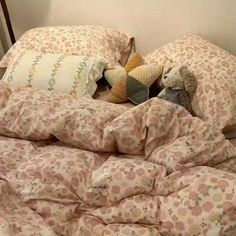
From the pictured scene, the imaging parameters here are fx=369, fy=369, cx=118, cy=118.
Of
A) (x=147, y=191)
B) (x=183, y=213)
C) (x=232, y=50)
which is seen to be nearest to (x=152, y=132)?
(x=147, y=191)

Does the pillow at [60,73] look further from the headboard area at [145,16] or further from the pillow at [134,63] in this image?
the headboard area at [145,16]

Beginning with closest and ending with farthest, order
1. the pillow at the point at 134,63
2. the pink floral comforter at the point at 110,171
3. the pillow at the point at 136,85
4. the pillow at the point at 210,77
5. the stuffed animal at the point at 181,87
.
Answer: the pink floral comforter at the point at 110,171
the pillow at the point at 210,77
the stuffed animal at the point at 181,87
the pillow at the point at 136,85
the pillow at the point at 134,63

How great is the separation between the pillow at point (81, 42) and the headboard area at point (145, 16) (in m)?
0.11

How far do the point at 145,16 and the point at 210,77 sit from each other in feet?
2.28

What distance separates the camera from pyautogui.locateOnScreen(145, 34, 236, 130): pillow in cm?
153

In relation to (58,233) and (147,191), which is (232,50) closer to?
(147,191)

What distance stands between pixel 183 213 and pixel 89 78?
3.46 ft

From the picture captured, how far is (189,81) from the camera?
1.63 meters

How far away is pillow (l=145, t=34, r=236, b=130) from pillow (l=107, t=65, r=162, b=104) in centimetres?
11

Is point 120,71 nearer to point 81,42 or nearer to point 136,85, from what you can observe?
point 136,85

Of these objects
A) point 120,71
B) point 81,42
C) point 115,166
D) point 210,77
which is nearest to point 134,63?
point 120,71

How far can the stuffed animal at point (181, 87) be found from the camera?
1.63 metres

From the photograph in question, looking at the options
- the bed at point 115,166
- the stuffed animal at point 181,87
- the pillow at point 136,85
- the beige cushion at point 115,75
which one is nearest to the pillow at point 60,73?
the beige cushion at point 115,75

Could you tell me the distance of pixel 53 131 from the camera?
1398mm
